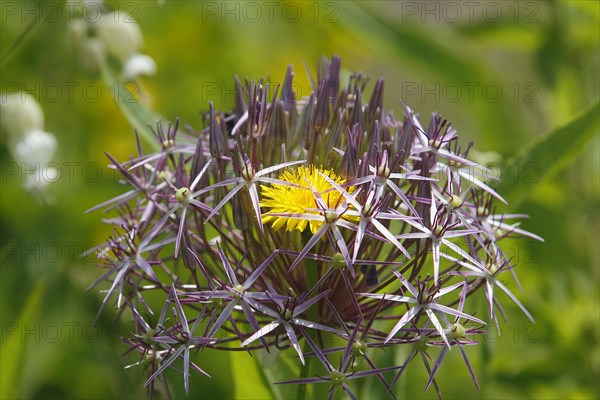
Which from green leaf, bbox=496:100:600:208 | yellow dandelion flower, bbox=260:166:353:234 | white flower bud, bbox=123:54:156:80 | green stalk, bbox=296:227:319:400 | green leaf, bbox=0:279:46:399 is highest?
white flower bud, bbox=123:54:156:80

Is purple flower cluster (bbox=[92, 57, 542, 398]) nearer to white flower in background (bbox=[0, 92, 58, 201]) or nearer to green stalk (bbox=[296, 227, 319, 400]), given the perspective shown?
green stalk (bbox=[296, 227, 319, 400])

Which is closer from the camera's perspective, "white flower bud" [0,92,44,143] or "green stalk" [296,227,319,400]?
"green stalk" [296,227,319,400]

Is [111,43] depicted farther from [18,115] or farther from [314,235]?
[314,235]

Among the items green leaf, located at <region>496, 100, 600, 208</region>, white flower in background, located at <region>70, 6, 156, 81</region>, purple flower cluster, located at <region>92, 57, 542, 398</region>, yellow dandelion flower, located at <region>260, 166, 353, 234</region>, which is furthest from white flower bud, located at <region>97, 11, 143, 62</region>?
green leaf, located at <region>496, 100, 600, 208</region>

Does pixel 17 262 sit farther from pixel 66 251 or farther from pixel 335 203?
pixel 335 203

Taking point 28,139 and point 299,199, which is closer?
point 299,199

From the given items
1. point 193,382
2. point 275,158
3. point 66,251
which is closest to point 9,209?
point 66,251

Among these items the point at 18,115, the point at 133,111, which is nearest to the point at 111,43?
the point at 18,115

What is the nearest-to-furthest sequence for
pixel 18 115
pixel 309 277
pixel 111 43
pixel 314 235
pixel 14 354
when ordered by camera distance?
1. pixel 314 235
2. pixel 309 277
3. pixel 14 354
4. pixel 18 115
5. pixel 111 43
